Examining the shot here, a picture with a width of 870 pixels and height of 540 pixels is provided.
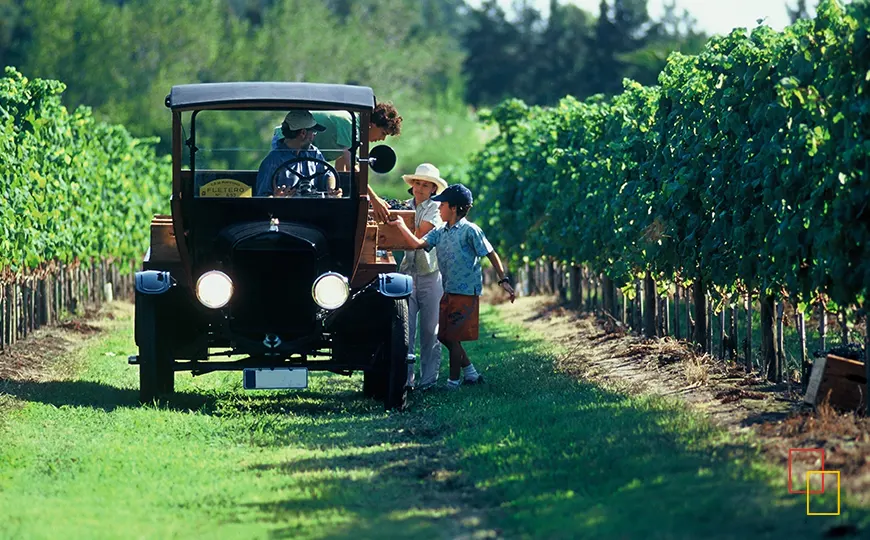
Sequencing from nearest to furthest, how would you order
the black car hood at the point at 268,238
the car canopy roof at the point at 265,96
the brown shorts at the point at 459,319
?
1. the black car hood at the point at 268,238
2. the car canopy roof at the point at 265,96
3. the brown shorts at the point at 459,319

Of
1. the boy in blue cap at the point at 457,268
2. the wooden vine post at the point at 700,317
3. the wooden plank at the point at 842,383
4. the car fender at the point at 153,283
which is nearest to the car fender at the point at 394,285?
the boy in blue cap at the point at 457,268

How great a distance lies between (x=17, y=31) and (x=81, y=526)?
Result: 60095 mm

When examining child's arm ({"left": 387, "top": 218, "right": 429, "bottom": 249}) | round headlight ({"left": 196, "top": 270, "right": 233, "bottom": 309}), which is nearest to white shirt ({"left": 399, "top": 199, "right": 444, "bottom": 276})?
child's arm ({"left": 387, "top": 218, "right": 429, "bottom": 249})

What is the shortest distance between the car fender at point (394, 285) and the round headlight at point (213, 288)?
124 cm

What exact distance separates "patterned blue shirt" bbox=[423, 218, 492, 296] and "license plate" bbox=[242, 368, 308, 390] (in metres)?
2.26

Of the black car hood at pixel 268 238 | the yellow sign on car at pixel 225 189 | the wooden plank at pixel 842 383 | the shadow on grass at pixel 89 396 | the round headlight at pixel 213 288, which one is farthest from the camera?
the shadow on grass at pixel 89 396

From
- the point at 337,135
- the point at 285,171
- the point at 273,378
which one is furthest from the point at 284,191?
the point at 273,378

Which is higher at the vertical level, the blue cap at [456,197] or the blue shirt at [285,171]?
the blue shirt at [285,171]

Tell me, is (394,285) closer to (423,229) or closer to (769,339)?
(423,229)

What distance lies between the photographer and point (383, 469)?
962 centimetres

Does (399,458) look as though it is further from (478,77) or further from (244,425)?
(478,77)

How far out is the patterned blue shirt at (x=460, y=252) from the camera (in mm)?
13734

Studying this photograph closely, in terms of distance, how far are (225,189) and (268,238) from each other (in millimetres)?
752

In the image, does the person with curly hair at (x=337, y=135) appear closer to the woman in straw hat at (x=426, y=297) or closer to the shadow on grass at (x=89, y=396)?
the woman in straw hat at (x=426, y=297)
